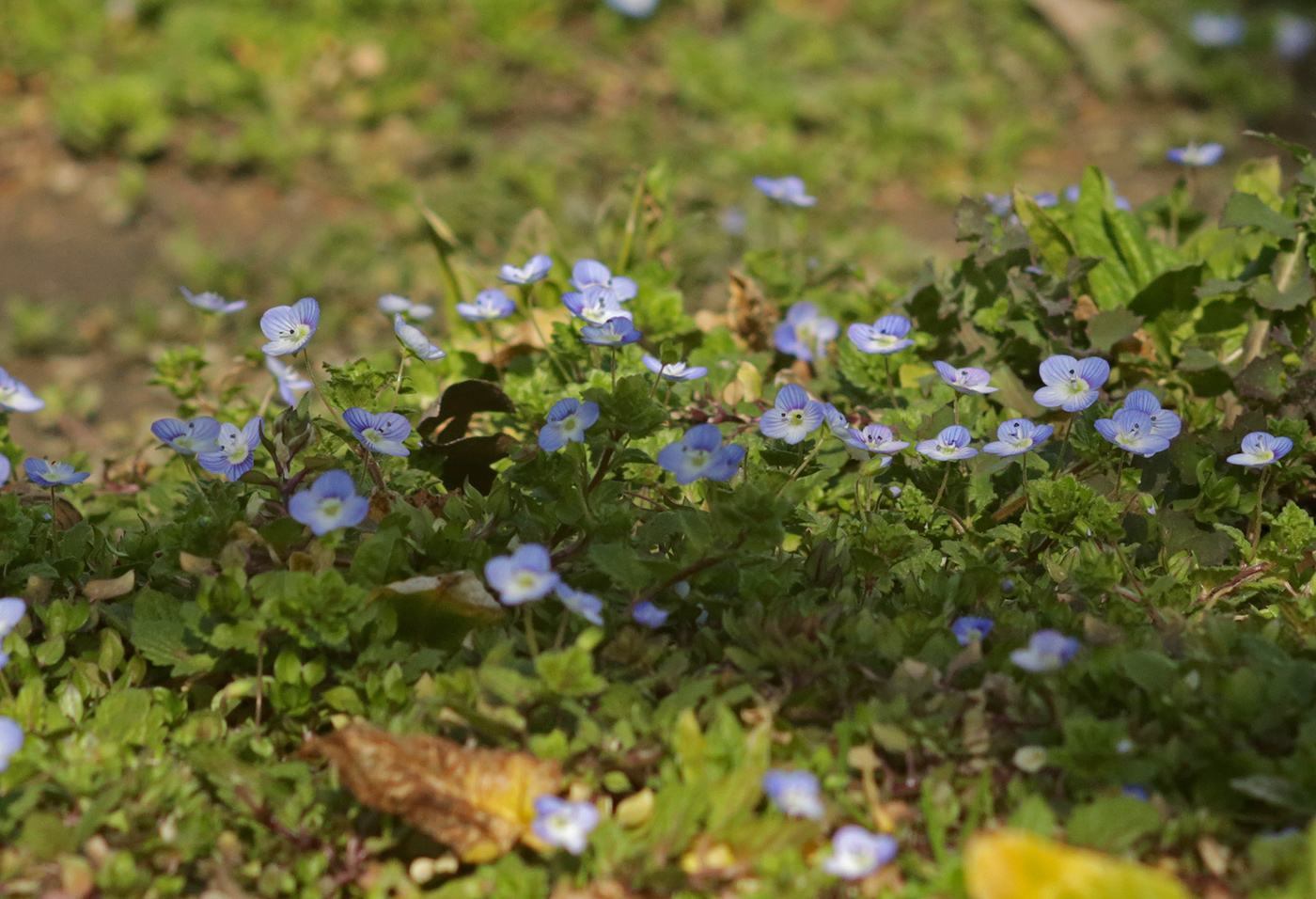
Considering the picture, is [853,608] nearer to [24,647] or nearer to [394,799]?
[394,799]

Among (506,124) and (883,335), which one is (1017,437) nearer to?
(883,335)

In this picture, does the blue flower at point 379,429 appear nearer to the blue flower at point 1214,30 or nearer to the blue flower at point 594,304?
the blue flower at point 594,304

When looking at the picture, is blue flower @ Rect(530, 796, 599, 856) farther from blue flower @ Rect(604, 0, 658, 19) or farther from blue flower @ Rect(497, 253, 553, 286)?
blue flower @ Rect(604, 0, 658, 19)

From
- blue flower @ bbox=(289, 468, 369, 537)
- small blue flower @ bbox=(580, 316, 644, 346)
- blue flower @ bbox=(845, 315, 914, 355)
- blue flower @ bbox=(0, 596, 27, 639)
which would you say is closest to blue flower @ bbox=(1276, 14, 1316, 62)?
blue flower @ bbox=(845, 315, 914, 355)

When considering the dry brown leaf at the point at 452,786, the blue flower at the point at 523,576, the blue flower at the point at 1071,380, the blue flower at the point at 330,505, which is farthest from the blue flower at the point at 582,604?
the blue flower at the point at 1071,380

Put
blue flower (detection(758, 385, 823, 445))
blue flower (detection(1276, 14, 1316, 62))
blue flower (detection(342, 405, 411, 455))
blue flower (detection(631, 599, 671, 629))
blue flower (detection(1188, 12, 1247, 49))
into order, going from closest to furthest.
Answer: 1. blue flower (detection(631, 599, 671, 629))
2. blue flower (detection(342, 405, 411, 455))
3. blue flower (detection(758, 385, 823, 445))
4. blue flower (detection(1188, 12, 1247, 49))
5. blue flower (detection(1276, 14, 1316, 62))

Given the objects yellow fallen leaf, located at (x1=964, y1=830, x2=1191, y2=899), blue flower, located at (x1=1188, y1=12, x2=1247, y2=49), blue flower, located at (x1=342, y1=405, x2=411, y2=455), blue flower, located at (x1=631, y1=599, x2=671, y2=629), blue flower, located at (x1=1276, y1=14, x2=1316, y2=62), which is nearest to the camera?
yellow fallen leaf, located at (x1=964, y1=830, x2=1191, y2=899)

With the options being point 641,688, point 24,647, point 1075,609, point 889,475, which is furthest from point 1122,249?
point 24,647
